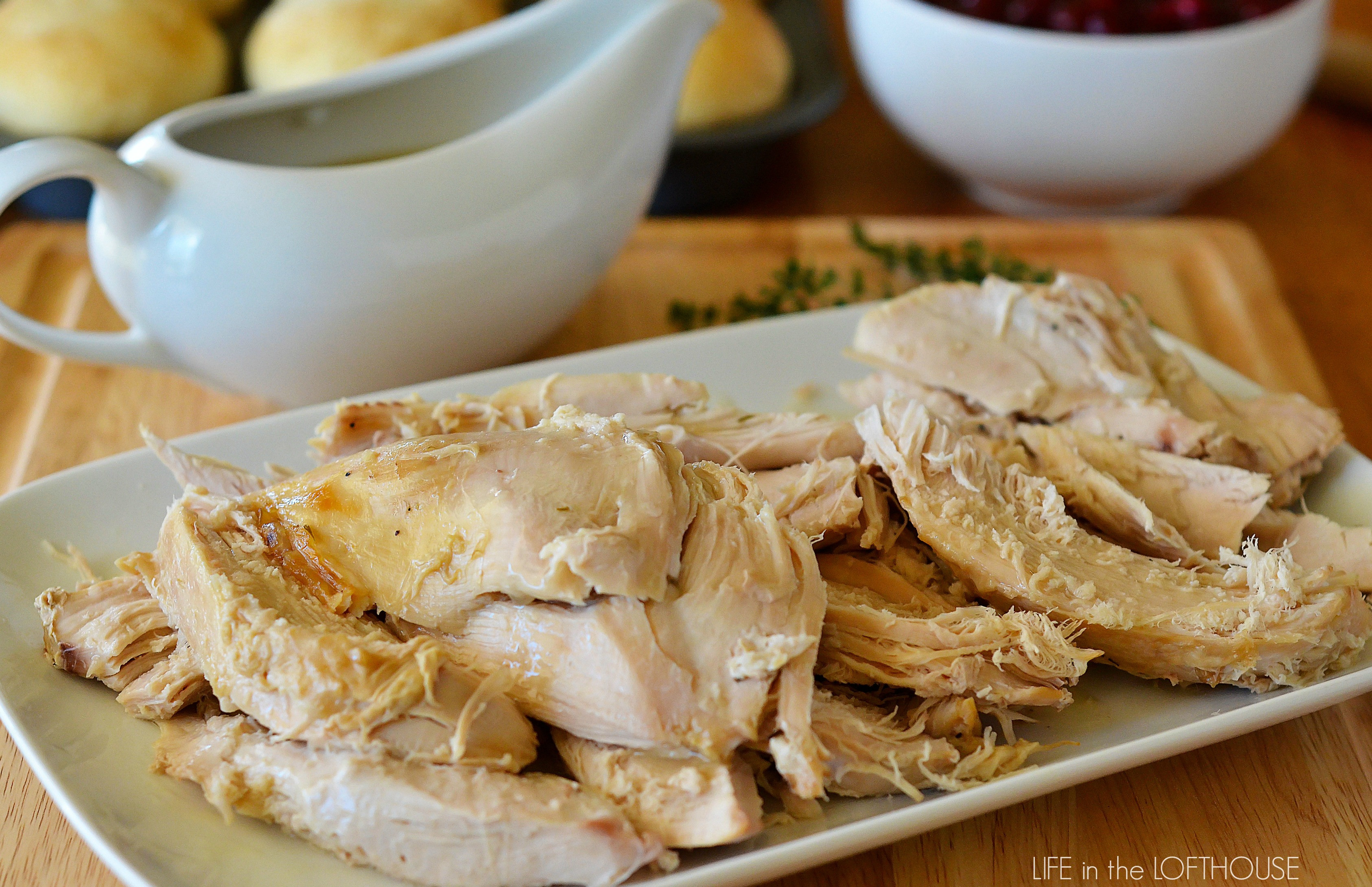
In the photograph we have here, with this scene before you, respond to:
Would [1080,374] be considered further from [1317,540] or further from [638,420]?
[638,420]

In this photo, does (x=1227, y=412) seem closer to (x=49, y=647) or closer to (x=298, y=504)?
(x=298, y=504)

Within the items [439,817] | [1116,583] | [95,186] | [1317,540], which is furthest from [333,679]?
[1317,540]

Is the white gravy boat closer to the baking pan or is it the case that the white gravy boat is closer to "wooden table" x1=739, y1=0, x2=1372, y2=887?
the baking pan

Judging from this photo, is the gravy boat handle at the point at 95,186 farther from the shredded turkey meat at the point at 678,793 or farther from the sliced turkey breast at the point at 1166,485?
the sliced turkey breast at the point at 1166,485

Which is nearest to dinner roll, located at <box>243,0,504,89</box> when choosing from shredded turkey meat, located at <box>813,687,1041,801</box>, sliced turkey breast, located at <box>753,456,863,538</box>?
sliced turkey breast, located at <box>753,456,863,538</box>

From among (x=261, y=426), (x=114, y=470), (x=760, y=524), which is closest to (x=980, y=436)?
(x=760, y=524)

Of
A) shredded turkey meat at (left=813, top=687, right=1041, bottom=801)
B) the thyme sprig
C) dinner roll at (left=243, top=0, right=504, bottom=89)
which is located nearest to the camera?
shredded turkey meat at (left=813, top=687, right=1041, bottom=801)
